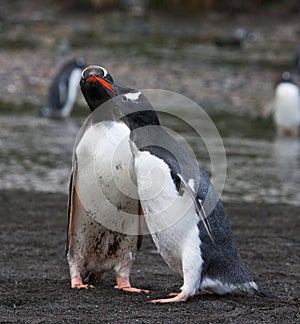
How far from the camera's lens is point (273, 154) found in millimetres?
12195

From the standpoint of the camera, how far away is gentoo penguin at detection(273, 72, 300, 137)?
14820 millimetres

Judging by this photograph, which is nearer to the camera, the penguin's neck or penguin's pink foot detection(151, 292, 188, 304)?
penguin's pink foot detection(151, 292, 188, 304)

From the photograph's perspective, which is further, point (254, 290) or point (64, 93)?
point (64, 93)

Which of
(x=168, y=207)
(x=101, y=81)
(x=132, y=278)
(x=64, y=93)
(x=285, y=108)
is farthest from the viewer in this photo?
(x=64, y=93)

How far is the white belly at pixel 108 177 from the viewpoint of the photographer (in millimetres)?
4820

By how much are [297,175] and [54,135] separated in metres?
4.18

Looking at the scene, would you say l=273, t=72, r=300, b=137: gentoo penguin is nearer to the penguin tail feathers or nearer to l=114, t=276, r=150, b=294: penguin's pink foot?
l=114, t=276, r=150, b=294: penguin's pink foot

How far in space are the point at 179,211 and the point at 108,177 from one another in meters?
0.48

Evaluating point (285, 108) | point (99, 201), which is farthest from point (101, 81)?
point (285, 108)

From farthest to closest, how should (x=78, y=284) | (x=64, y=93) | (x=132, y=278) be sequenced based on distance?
1. (x=64, y=93)
2. (x=132, y=278)
3. (x=78, y=284)

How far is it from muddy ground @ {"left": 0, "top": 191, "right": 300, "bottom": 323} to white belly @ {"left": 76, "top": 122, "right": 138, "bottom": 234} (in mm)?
440

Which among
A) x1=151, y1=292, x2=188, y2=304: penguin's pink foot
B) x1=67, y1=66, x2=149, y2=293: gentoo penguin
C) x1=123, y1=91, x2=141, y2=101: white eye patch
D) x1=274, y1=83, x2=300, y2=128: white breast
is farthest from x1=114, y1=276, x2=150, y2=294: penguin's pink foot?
x1=274, y1=83, x2=300, y2=128: white breast

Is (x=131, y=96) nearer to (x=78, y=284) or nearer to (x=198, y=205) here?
(x=198, y=205)

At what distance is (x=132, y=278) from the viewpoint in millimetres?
5562
